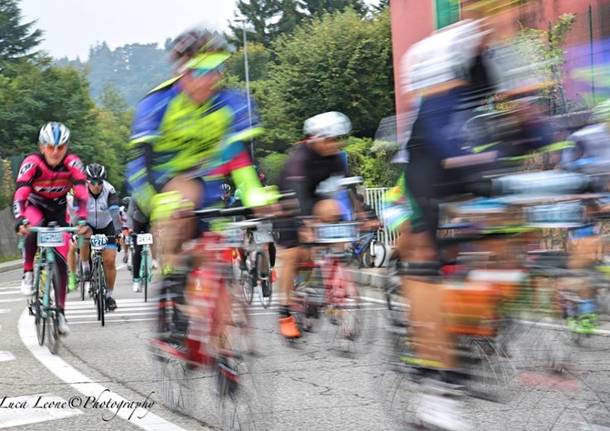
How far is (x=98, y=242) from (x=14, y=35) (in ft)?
A: 201

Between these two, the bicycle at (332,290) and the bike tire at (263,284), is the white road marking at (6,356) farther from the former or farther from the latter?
the bike tire at (263,284)

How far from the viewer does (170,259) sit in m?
5.33

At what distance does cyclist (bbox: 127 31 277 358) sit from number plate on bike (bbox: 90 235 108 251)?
6.22 meters

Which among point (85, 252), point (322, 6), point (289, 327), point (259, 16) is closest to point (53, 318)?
point (289, 327)

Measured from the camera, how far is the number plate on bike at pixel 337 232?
7660 mm

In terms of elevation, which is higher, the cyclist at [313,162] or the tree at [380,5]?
the tree at [380,5]

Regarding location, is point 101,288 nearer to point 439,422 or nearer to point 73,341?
point 73,341

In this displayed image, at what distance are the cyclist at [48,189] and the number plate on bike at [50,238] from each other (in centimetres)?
14

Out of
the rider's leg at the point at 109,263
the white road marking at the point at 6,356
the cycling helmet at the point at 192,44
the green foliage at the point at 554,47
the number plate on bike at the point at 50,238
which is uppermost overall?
the green foliage at the point at 554,47

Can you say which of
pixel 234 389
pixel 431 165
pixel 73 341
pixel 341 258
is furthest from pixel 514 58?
pixel 73 341

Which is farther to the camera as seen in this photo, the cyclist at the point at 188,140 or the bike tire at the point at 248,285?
the bike tire at the point at 248,285

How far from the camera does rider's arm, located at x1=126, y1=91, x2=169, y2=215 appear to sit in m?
5.46

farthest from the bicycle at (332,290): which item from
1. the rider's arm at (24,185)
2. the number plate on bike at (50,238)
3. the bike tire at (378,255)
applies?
the bike tire at (378,255)

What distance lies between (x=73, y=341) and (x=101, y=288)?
4.13 ft
